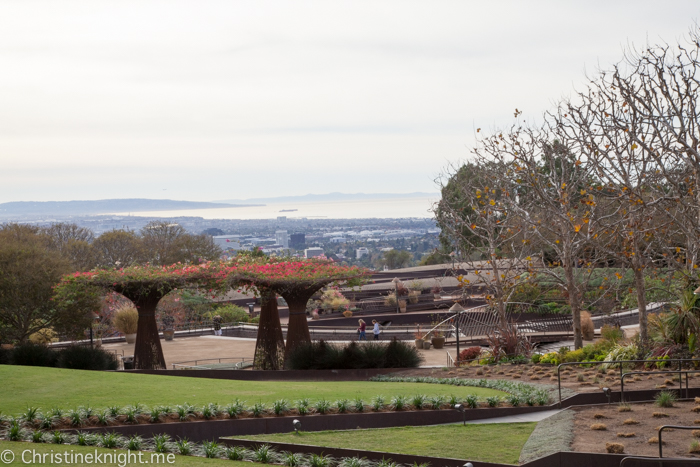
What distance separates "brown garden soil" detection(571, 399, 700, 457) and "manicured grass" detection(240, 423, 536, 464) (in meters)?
0.98

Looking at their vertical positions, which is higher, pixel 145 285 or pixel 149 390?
pixel 145 285

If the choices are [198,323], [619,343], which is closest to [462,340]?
[619,343]

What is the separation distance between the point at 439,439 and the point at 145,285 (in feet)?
44.9

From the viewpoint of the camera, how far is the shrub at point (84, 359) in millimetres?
20516

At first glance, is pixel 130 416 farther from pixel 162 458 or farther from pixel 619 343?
pixel 619 343

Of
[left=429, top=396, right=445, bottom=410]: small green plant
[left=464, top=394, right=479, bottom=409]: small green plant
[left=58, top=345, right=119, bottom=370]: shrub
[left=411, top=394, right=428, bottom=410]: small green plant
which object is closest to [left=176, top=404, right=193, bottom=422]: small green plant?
[left=411, top=394, right=428, bottom=410]: small green plant

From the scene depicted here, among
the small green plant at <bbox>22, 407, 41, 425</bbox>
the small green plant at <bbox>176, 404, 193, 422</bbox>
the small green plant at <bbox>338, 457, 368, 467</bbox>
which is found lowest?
the small green plant at <bbox>338, 457, 368, 467</bbox>

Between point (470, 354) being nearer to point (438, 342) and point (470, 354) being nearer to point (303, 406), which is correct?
point (438, 342)

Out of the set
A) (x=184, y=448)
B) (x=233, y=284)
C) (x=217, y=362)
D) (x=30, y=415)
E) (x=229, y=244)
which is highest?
(x=229, y=244)

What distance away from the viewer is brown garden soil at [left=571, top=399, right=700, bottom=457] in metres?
9.37

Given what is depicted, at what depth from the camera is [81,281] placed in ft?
68.8

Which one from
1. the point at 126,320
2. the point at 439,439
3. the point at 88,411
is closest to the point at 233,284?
the point at 88,411

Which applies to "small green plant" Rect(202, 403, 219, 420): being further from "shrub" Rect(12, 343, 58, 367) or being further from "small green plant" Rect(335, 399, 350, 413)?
"shrub" Rect(12, 343, 58, 367)

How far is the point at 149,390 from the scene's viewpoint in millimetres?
14234
